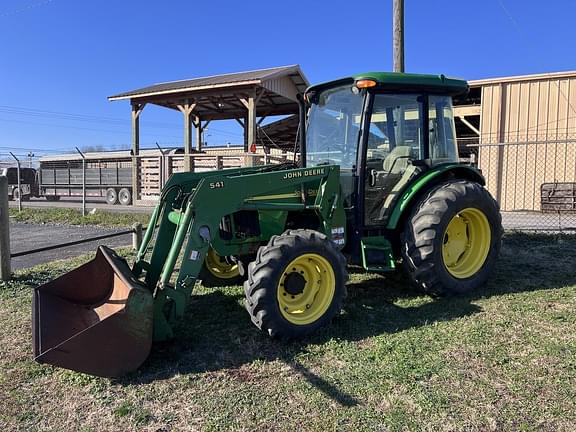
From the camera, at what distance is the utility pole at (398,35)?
9438mm

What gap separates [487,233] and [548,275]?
118 centimetres

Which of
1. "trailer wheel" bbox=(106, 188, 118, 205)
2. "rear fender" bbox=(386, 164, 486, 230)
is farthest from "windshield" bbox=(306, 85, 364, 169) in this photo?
"trailer wheel" bbox=(106, 188, 118, 205)

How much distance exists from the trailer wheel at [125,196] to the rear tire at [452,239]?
16.9m

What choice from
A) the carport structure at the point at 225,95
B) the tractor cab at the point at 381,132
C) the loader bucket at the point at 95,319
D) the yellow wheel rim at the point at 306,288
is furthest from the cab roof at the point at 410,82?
the carport structure at the point at 225,95

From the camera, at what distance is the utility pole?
9438 millimetres

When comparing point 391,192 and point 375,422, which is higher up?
point 391,192

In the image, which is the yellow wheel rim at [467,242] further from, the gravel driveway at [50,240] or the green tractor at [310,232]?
the gravel driveway at [50,240]

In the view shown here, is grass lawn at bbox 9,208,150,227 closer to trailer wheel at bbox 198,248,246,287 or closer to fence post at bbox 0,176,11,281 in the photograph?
fence post at bbox 0,176,11,281

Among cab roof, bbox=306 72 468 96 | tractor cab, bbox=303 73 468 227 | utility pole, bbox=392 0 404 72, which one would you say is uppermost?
utility pole, bbox=392 0 404 72

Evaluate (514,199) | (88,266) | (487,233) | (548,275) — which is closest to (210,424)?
(88,266)

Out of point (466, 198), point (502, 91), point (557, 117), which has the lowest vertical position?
point (466, 198)

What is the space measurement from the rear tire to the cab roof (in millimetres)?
1014

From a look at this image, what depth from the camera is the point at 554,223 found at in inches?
383

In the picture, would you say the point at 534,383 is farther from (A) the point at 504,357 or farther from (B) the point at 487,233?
(B) the point at 487,233
